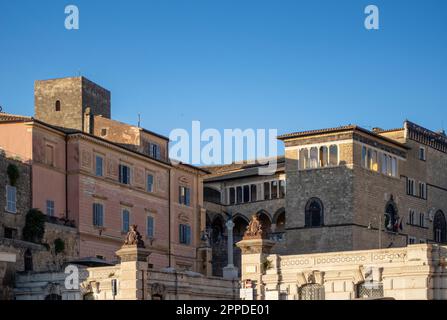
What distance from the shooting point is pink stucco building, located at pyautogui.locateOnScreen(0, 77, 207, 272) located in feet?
216

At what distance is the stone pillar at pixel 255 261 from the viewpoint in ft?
170

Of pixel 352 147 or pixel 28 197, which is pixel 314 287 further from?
pixel 352 147

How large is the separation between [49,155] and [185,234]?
14.9 meters

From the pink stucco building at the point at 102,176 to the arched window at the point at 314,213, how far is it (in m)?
7.32

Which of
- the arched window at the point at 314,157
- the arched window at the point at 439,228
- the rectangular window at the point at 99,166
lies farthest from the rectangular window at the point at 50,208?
the arched window at the point at 439,228

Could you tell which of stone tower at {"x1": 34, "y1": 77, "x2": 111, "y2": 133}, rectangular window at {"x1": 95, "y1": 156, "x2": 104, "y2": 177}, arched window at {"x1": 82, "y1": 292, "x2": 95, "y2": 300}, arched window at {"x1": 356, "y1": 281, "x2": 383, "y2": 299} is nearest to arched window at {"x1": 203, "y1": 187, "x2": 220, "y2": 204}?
stone tower at {"x1": 34, "y1": 77, "x2": 111, "y2": 133}

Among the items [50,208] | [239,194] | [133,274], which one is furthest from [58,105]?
[133,274]

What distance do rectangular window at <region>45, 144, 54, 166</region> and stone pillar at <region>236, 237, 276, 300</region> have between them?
17.8 m

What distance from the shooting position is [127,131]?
76.3 meters
